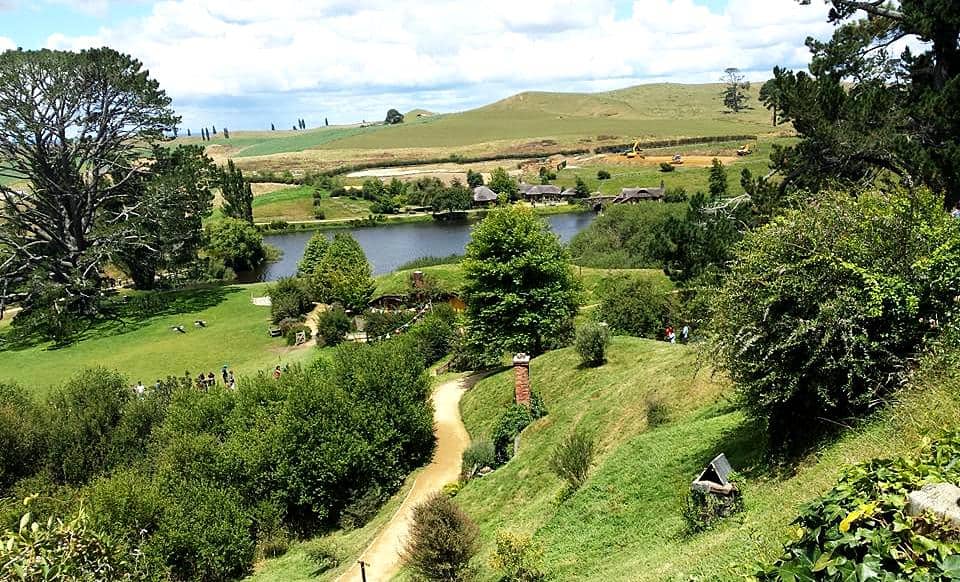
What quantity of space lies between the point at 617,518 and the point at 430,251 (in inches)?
2573

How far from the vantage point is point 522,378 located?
77.5 feet

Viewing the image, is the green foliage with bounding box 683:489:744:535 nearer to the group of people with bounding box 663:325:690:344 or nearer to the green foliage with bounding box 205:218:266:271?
the group of people with bounding box 663:325:690:344

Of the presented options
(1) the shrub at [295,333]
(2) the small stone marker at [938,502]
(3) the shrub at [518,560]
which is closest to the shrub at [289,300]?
(1) the shrub at [295,333]

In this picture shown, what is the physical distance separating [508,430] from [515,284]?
27.1 ft

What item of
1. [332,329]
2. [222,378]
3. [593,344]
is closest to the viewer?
[593,344]

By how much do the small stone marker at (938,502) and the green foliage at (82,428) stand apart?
2458cm

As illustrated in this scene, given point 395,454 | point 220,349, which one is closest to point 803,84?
point 395,454

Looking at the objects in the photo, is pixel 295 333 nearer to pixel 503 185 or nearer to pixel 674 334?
pixel 674 334

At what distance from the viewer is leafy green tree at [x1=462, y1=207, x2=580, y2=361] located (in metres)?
28.8

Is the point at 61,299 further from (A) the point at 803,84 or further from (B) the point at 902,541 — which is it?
(B) the point at 902,541

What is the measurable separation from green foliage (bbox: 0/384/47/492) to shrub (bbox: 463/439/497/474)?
1443 centimetres

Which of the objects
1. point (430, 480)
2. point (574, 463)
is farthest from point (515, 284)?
point (574, 463)

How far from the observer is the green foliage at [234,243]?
66938 millimetres

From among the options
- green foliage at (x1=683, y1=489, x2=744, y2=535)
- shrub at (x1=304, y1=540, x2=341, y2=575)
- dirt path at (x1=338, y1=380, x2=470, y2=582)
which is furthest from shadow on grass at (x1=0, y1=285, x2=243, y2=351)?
green foliage at (x1=683, y1=489, x2=744, y2=535)
